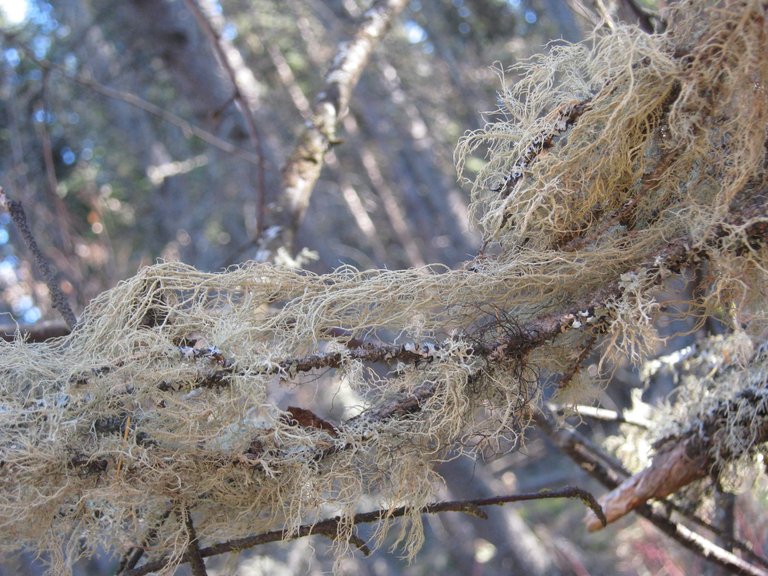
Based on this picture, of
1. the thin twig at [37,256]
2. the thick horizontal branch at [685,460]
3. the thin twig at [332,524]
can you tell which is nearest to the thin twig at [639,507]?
the thick horizontal branch at [685,460]

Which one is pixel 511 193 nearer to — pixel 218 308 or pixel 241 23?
pixel 218 308

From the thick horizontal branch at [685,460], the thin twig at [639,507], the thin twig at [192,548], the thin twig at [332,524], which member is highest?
the thin twig at [192,548]

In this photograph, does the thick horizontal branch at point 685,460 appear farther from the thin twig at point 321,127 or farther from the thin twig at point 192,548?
the thin twig at point 321,127

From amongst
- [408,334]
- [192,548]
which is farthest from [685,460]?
[192,548]

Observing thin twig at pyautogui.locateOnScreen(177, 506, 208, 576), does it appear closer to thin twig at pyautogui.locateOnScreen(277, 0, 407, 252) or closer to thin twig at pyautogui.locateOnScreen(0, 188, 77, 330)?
thin twig at pyautogui.locateOnScreen(0, 188, 77, 330)

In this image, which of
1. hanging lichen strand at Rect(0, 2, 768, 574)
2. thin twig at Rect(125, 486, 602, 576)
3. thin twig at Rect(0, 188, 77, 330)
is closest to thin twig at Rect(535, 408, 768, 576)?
thin twig at Rect(125, 486, 602, 576)

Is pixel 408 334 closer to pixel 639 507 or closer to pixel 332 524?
pixel 332 524

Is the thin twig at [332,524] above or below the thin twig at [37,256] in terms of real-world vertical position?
below

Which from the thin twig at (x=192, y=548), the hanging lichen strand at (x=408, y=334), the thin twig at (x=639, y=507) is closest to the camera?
the hanging lichen strand at (x=408, y=334)
